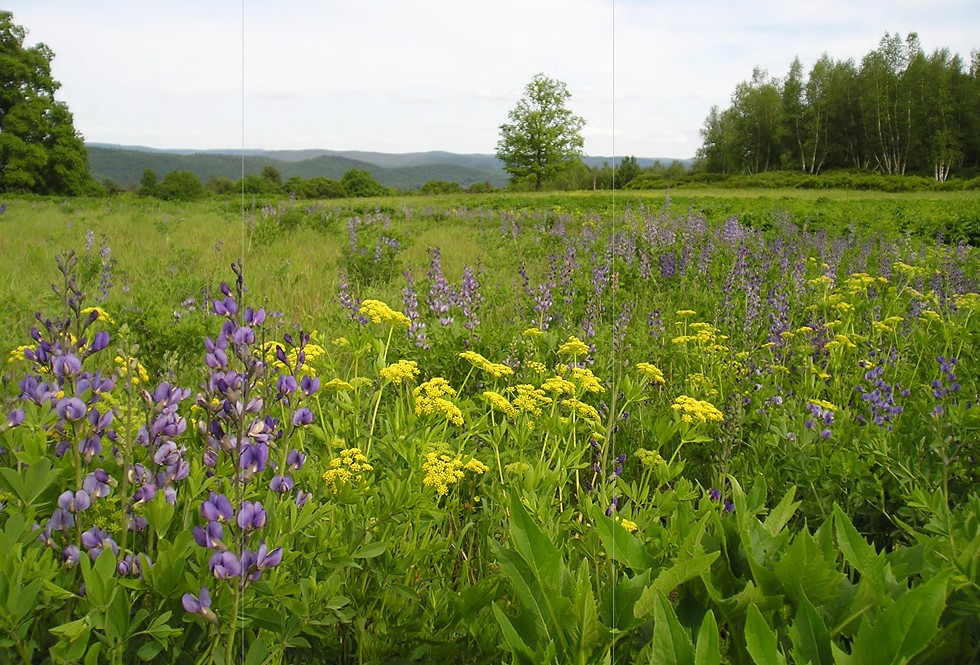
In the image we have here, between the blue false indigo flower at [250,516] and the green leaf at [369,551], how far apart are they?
34cm

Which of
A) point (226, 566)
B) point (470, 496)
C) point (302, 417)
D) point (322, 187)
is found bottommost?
point (470, 496)

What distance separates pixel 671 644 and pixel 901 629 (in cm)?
34

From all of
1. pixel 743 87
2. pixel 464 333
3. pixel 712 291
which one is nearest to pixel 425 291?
pixel 464 333

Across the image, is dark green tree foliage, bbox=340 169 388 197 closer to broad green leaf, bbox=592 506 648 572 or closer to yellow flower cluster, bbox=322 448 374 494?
yellow flower cluster, bbox=322 448 374 494

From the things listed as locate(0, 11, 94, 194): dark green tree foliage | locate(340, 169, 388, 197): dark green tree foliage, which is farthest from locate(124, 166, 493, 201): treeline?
locate(0, 11, 94, 194): dark green tree foliage

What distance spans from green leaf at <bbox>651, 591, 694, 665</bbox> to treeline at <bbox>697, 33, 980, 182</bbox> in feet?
146

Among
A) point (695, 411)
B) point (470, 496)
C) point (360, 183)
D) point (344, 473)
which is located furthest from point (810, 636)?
point (360, 183)

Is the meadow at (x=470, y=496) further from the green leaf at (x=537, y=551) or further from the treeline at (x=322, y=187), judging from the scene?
the treeline at (x=322, y=187)

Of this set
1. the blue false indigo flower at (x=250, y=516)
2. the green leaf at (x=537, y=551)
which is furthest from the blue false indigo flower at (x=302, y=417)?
the green leaf at (x=537, y=551)

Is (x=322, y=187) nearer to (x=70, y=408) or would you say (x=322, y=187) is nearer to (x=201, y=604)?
(x=70, y=408)

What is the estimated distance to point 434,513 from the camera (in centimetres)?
170

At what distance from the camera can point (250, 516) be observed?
1126 mm

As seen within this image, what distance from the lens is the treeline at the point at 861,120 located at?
39344mm

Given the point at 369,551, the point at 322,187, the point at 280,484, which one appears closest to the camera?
the point at 280,484
